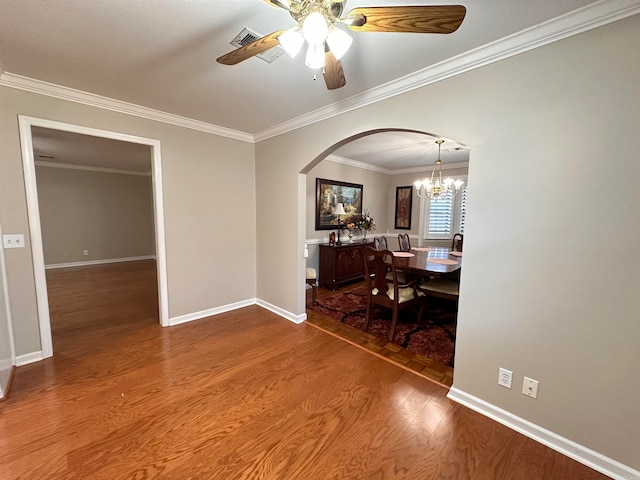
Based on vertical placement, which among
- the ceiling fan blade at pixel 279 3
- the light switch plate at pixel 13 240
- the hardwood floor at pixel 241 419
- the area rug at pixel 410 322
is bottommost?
the hardwood floor at pixel 241 419

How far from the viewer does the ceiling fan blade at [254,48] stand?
4.08 ft

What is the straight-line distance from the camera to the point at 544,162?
155cm

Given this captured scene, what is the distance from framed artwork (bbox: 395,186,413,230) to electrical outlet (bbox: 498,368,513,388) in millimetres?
4606

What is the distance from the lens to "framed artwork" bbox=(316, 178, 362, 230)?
4.91 metres

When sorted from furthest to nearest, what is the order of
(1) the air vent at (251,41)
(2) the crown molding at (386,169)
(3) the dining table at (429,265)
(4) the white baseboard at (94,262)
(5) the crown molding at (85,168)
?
1. (4) the white baseboard at (94,262)
2. (5) the crown molding at (85,168)
3. (2) the crown molding at (386,169)
4. (3) the dining table at (429,265)
5. (1) the air vent at (251,41)

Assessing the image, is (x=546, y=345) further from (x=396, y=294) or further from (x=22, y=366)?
(x=22, y=366)

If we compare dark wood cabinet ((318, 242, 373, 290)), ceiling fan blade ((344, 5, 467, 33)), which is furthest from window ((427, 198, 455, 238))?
ceiling fan blade ((344, 5, 467, 33))

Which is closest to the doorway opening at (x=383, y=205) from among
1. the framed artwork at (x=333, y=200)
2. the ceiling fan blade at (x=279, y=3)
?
the framed artwork at (x=333, y=200)

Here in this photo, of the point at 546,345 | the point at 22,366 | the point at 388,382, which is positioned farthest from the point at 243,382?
the point at 546,345

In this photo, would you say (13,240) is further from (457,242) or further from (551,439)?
(457,242)

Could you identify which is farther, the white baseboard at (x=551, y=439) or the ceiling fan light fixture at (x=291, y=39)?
the white baseboard at (x=551, y=439)

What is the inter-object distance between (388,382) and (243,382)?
122cm

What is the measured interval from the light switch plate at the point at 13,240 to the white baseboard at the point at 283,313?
255 centimetres

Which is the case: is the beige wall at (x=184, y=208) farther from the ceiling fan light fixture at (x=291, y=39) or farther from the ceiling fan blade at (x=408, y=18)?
the ceiling fan blade at (x=408, y=18)
